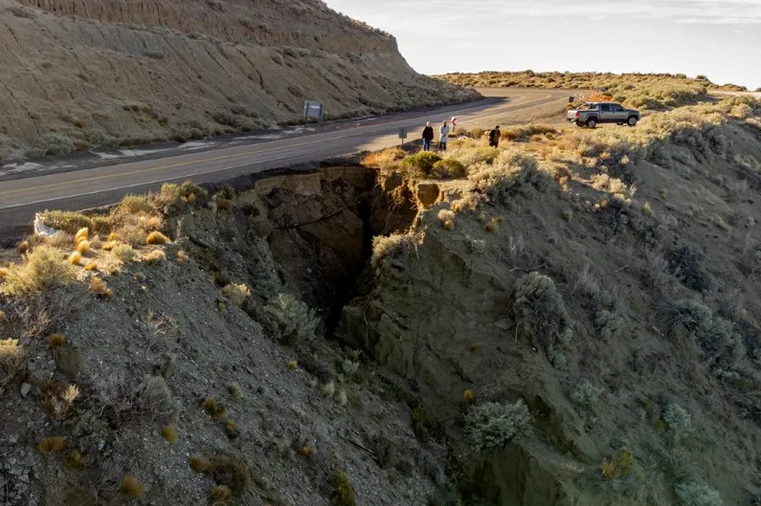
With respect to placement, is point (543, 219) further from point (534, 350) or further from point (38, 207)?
point (38, 207)

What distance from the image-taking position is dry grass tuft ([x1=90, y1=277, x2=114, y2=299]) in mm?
8586

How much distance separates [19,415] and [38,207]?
935 cm

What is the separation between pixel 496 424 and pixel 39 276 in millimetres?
8935

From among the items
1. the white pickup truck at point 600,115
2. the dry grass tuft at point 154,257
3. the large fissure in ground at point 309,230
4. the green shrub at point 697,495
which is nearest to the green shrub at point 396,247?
the large fissure in ground at point 309,230

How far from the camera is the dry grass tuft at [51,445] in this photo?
635cm

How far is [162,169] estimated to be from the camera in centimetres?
Result: 1922

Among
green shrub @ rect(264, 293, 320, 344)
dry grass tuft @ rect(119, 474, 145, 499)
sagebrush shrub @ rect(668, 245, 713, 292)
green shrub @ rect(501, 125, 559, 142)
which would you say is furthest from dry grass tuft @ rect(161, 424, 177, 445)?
A: green shrub @ rect(501, 125, 559, 142)

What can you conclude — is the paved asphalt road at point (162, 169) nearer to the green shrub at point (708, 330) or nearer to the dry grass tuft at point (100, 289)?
the dry grass tuft at point (100, 289)

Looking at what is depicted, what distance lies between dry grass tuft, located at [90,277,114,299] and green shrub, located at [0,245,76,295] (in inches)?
12.1

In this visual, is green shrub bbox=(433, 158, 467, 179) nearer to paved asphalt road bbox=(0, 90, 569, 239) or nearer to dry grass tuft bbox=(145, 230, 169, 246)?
paved asphalt road bbox=(0, 90, 569, 239)

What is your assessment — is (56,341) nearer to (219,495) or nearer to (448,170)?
(219,495)

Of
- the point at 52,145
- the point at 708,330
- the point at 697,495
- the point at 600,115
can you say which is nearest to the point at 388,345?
the point at 697,495

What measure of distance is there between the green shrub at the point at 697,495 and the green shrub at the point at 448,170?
10.5 m

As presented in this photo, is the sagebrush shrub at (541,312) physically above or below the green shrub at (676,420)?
above
